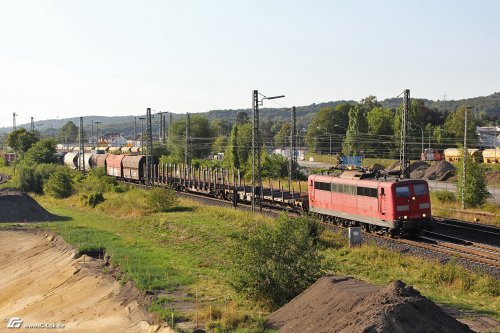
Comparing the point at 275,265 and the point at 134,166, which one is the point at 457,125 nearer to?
the point at 134,166

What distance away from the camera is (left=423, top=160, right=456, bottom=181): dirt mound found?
243ft

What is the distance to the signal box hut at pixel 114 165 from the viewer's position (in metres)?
73.2

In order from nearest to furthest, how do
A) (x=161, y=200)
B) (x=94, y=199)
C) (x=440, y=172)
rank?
(x=161, y=200)
(x=94, y=199)
(x=440, y=172)

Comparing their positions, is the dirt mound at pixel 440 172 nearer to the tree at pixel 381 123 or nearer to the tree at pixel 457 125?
the tree at pixel 381 123

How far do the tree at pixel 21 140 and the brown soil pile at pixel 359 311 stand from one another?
326 ft

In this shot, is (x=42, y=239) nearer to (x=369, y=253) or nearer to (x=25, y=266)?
(x=25, y=266)

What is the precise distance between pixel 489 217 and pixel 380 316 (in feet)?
94.5

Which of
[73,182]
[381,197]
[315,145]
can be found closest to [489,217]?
[381,197]

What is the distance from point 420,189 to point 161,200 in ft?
76.6

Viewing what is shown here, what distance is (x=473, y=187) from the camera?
4247 centimetres

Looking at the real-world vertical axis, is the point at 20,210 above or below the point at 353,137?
below

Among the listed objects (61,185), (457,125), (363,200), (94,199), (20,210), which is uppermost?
(457,125)

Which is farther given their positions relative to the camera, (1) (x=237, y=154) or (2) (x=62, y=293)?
(1) (x=237, y=154)

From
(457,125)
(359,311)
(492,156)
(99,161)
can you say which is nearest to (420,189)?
(359,311)
